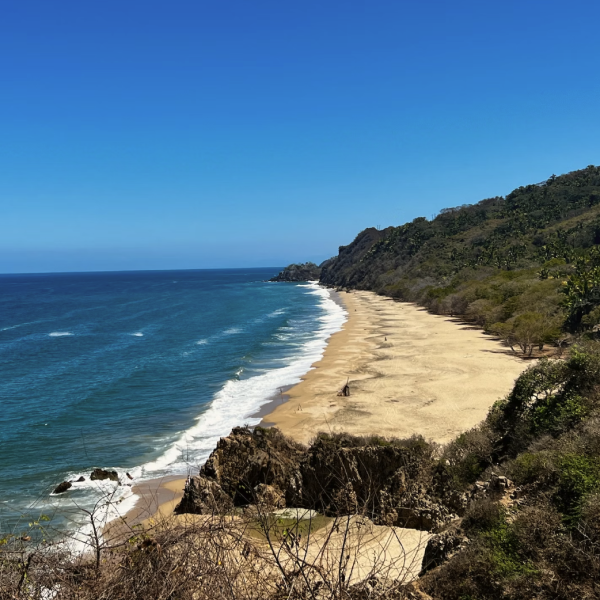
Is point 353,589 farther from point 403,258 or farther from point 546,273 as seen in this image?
point 403,258

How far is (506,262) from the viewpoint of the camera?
77.9m

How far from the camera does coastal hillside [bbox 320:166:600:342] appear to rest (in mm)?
39125

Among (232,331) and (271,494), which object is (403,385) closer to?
(271,494)

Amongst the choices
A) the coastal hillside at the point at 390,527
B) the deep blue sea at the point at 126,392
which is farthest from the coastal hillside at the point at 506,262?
the coastal hillside at the point at 390,527

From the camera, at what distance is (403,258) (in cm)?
12875

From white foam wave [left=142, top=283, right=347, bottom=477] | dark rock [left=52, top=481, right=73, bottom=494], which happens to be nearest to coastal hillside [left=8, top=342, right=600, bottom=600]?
white foam wave [left=142, top=283, right=347, bottom=477]

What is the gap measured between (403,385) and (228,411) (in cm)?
1148

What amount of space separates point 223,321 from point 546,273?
44658 mm

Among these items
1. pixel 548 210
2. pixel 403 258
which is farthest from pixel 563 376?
pixel 403 258

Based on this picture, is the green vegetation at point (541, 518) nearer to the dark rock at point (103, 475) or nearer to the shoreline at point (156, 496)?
the shoreline at point (156, 496)

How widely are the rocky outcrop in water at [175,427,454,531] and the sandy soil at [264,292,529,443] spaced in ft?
19.5

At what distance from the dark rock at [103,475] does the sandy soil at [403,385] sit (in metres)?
7.99

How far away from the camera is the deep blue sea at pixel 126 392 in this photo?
19.6 meters

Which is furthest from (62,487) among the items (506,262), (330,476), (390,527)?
(506,262)
